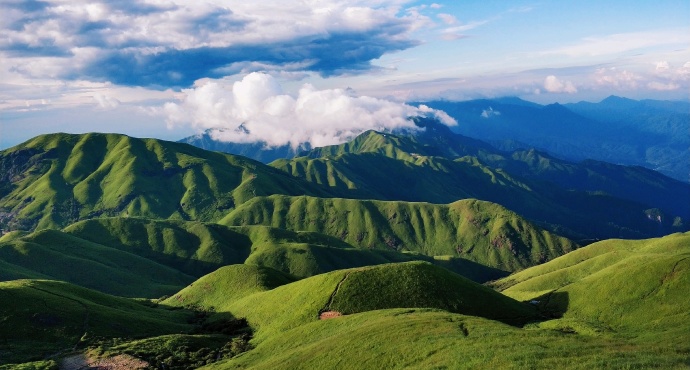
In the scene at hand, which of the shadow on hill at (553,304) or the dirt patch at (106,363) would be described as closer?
the dirt patch at (106,363)

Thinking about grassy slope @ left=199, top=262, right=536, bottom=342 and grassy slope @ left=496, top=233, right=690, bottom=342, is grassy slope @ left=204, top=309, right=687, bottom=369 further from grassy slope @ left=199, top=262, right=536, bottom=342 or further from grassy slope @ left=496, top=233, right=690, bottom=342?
grassy slope @ left=496, top=233, right=690, bottom=342

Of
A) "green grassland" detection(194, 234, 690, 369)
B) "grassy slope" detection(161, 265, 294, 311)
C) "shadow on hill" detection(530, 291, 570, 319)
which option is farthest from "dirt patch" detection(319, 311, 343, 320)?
"shadow on hill" detection(530, 291, 570, 319)

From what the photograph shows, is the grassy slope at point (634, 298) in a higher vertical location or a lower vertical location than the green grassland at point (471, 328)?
lower

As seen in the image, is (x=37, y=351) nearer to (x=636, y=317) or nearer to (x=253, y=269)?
(x=253, y=269)

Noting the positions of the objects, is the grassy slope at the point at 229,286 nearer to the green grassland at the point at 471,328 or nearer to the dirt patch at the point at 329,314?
the green grassland at the point at 471,328

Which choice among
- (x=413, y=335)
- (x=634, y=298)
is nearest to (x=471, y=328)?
(x=413, y=335)

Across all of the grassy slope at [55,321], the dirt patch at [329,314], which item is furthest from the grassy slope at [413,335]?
the grassy slope at [55,321]

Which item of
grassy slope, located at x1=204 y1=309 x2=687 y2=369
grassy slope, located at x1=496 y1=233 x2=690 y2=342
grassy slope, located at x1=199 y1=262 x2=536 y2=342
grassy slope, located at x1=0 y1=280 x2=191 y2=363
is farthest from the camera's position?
grassy slope, located at x1=199 y1=262 x2=536 y2=342
